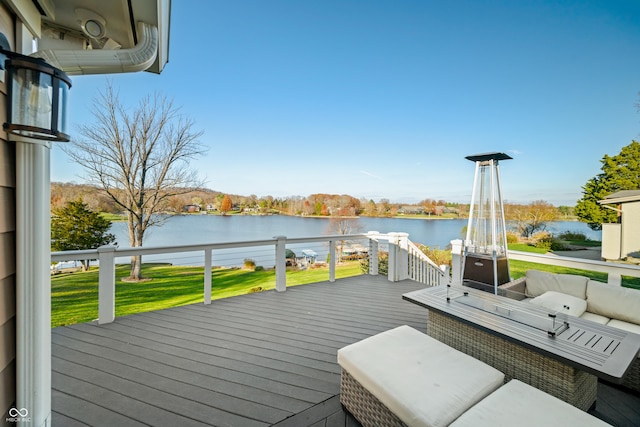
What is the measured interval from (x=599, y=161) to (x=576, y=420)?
8.61 metres

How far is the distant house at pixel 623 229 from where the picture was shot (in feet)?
17.7

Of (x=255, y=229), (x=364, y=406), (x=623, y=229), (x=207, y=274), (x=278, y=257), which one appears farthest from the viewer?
(x=255, y=229)

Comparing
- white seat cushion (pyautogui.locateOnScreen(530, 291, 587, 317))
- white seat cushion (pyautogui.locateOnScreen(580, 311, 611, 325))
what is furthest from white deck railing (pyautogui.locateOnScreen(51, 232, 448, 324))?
white seat cushion (pyautogui.locateOnScreen(580, 311, 611, 325))

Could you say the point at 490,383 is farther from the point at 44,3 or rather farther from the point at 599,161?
the point at 599,161

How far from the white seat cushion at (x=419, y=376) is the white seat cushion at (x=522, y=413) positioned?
94mm

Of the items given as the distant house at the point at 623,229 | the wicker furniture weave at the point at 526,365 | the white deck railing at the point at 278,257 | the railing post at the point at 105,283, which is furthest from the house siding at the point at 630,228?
the railing post at the point at 105,283

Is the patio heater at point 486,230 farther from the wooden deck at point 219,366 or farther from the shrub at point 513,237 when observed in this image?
the shrub at point 513,237

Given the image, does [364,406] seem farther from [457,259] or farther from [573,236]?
[573,236]

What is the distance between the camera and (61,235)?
6.07 metres

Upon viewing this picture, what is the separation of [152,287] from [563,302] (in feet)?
26.0

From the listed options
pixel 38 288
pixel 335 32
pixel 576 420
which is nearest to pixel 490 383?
pixel 576 420

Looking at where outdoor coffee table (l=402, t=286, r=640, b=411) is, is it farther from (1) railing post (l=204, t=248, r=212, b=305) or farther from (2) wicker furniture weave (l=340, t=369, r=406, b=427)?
(1) railing post (l=204, t=248, r=212, b=305)

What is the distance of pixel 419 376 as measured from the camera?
Answer: 1.43 metres

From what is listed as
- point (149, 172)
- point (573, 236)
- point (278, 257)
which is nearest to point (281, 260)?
point (278, 257)
